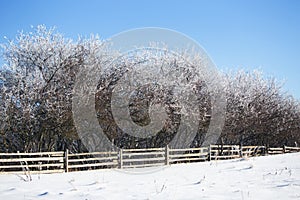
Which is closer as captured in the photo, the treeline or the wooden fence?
the wooden fence

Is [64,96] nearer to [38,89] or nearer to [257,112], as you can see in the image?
[38,89]

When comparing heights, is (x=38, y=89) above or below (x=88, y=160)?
above

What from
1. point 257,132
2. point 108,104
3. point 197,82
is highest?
point 197,82

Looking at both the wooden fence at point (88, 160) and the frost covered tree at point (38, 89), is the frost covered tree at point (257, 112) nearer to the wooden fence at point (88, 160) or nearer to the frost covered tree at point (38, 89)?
the wooden fence at point (88, 160)

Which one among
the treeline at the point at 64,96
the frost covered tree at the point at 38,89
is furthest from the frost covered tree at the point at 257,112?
the frost covered tree at the point at 38,89

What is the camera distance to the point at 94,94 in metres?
18.8

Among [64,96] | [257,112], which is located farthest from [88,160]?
[257,112]

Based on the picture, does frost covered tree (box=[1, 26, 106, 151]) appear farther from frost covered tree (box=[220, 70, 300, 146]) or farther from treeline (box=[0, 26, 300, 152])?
frost covered tree (box=[220, 70, 300, 146])

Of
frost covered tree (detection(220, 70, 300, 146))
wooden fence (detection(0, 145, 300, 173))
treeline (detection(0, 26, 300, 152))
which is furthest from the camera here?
frost covered tree (detection(220, 70, 300, 146))

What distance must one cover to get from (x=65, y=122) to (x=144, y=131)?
252 inches

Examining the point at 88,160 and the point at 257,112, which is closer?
the point at 88,160

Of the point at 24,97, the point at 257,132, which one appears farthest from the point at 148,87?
the point at 257,132

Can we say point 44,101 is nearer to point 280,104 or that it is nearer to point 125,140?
point 125,140

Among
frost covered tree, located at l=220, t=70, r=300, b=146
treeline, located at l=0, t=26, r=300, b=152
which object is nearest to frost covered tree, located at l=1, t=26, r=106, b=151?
treeline, located at l=0, t=26, r=300, b=152
